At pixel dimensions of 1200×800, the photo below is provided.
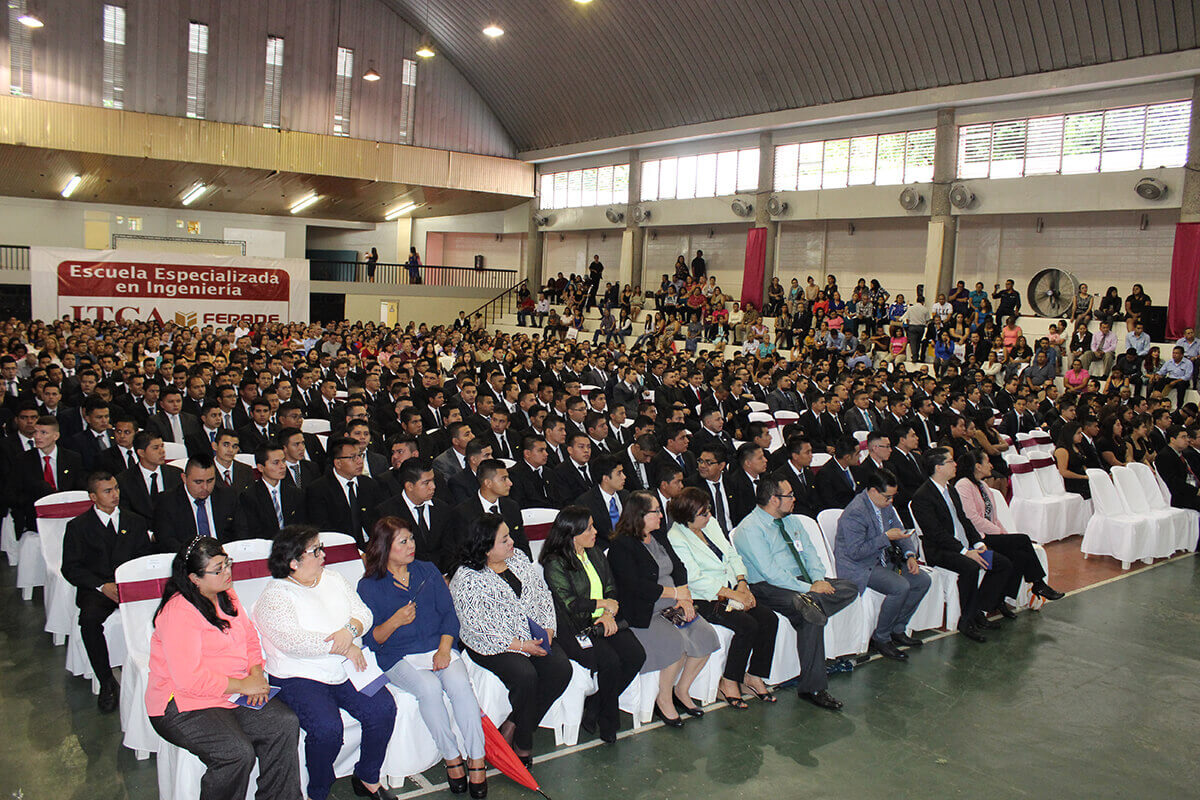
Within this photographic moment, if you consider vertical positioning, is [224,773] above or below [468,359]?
below

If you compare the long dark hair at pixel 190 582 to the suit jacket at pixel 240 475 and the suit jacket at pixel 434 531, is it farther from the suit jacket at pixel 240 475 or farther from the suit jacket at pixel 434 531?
the suit jacket at pixel 240 475

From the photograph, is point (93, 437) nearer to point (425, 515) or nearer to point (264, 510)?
point (264, 510)

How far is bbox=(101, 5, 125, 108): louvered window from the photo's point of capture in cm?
1991

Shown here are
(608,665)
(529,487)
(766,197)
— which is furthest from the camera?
(766,197)

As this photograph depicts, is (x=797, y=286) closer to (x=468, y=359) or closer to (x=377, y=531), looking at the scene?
(x=468, y=359)

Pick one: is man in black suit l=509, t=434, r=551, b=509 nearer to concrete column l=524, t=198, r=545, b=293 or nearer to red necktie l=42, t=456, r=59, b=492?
red necktie l=42, t=456, r=59, b=492

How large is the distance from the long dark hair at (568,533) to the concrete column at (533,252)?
75.4 feet

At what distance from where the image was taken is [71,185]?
73.3ft

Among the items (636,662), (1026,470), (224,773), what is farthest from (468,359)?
(224,773)

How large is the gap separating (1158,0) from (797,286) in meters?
7.84

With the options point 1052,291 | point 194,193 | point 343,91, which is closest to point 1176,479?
point 1052,291

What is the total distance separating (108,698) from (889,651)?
4.18 m

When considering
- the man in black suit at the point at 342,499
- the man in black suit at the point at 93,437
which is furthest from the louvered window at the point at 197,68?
the man in black suit at the point at 342,499

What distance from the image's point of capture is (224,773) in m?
3.13
